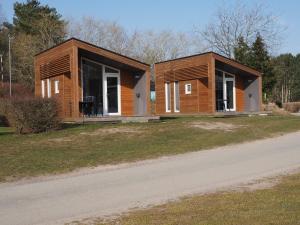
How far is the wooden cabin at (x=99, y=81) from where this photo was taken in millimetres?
25156

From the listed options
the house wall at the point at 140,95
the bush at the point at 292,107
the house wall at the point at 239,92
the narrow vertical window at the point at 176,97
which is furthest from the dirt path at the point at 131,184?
the bush at the point at 292,107

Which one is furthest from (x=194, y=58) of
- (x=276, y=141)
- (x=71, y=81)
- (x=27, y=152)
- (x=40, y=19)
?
(x=40, y=19)

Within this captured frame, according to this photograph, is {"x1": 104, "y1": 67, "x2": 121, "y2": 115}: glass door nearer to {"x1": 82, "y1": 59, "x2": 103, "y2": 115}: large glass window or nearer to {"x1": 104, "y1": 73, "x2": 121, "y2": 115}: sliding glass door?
{"x1": 104, "y1": 73, "x2": 121, "y2": 115}: sliding glass door

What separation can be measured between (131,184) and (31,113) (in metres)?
8.61

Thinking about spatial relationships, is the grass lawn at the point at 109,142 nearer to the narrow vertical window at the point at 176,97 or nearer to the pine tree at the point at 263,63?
the narrow vertical window at the point at 176,97

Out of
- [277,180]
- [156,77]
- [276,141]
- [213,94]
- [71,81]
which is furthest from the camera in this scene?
[156,77]

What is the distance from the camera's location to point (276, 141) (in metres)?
18.2

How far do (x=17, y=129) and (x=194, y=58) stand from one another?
14.8 m

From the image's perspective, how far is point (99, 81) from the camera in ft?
87.7

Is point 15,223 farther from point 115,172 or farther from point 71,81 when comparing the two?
point 71,81

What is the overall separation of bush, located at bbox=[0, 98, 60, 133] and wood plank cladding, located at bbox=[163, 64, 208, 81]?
1313 cm

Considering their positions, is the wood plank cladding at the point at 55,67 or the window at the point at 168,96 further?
the window at the point at 168,96

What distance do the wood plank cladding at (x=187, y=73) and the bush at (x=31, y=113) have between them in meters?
13.1

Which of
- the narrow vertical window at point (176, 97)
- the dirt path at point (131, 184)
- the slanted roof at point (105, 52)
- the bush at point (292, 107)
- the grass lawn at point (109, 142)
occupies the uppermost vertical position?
the slanted roof at point (105, 52)
